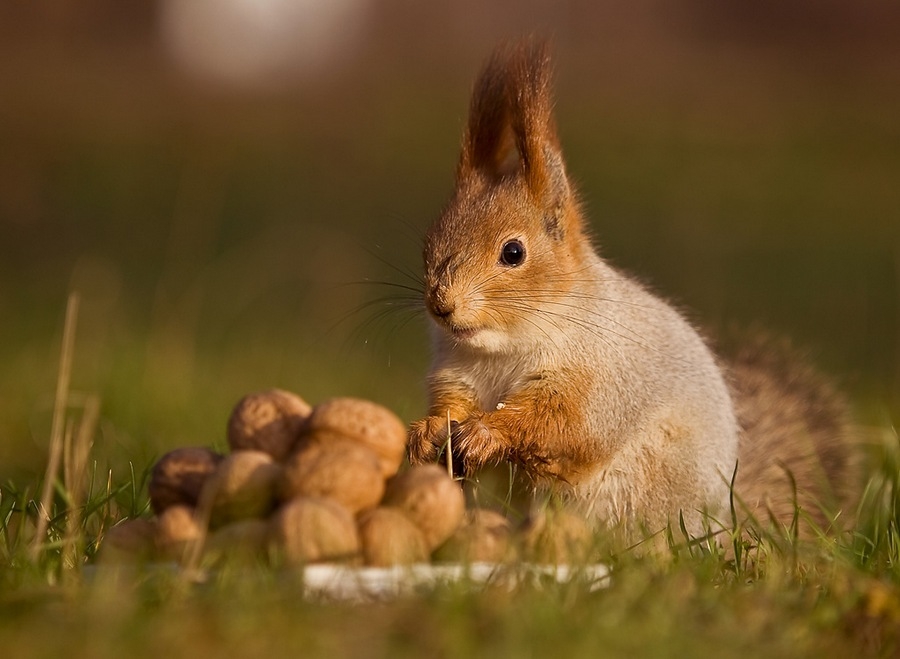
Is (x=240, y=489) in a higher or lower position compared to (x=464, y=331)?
lower

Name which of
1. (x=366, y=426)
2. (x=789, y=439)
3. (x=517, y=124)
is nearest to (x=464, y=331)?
(x=517, y=124)

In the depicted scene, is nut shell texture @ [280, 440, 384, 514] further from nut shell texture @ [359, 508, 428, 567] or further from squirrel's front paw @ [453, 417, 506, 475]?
squirrel's front paw @ [453, 417, 506, 475]

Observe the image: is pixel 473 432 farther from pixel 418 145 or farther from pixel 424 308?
pixel 418 145

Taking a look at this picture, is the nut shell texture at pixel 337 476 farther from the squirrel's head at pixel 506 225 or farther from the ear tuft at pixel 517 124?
the ear tuft at pixel 517 124

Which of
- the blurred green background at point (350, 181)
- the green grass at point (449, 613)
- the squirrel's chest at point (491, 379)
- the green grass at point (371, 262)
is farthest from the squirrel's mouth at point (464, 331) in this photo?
the green grass at point (449, 613)

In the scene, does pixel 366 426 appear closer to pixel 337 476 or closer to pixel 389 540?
pixel 337 476
